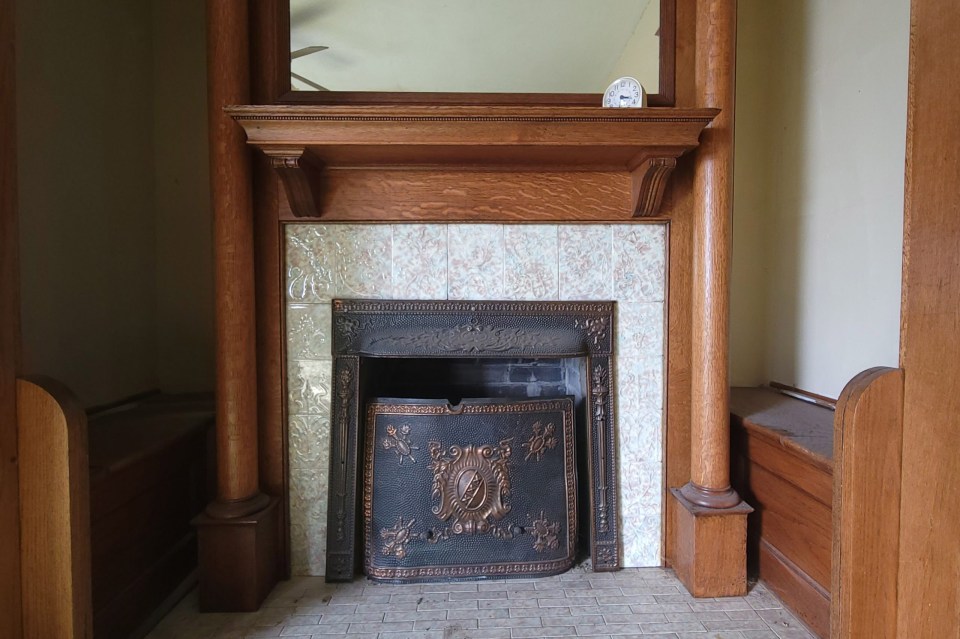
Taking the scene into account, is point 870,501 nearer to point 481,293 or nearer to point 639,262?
point 639,262

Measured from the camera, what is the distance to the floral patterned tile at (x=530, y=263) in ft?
5.24

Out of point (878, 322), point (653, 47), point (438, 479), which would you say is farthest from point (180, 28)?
point (878, 322)

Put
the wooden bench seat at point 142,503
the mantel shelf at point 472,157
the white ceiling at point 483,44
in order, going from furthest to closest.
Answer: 1. the white ceiling at point 483,44
2. the mantel shelf at point 472,157
3. the wooden bench seat at point 142,503

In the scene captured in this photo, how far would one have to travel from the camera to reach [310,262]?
1.58 m

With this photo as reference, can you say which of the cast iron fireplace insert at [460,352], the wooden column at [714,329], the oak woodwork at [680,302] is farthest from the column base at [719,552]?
the cast iron fireplace insert at [460,352]

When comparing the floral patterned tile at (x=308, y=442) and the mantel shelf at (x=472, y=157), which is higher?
the mantel shelf at (x=472, y=157)

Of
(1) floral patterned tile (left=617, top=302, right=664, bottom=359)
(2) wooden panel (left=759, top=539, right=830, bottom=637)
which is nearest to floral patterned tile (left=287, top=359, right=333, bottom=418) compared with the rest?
(1) floral patterned tile (left=617, top=302, right=664, bottom=359)

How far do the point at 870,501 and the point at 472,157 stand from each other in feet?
4.26

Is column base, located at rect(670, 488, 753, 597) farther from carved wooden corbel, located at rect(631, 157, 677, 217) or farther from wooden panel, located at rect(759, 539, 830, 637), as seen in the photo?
carved wooden corbel, located at rect(631, 157, 677, 217)

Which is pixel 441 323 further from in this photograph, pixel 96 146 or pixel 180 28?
pixel 180 28

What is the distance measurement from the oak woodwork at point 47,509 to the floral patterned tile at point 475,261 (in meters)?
1.02

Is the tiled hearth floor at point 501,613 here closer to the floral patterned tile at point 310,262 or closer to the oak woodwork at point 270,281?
the oak woodwork at point 270,281

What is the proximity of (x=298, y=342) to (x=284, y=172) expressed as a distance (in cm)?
54

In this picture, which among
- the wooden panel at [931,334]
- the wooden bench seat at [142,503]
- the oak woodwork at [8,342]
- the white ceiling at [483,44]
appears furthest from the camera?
the white ceiling at [483,44]
